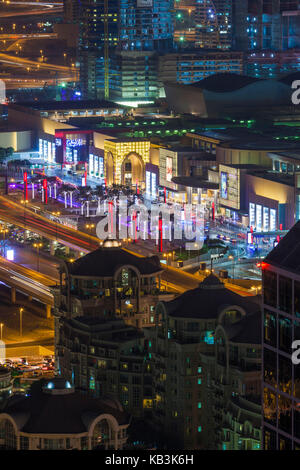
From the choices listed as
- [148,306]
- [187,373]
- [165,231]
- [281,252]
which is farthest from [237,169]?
[281,252]

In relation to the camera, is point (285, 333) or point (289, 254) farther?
point (289, 254)

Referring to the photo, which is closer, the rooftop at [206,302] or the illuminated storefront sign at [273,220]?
the rooftop at [206,302]

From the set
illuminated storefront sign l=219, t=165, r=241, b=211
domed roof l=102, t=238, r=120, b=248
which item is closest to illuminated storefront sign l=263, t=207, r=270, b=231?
illuminated storefront sign l=219, t=165, r=241, b=211

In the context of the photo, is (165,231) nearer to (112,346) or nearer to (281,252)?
(112,346)

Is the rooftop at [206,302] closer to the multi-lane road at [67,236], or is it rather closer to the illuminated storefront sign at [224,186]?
the multi-lane road at [67,236]

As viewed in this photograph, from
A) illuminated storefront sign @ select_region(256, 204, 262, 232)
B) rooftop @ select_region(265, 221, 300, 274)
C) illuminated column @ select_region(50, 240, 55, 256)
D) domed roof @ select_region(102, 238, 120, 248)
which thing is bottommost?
illuminated column @ select_region(50, 240, 55, 256)

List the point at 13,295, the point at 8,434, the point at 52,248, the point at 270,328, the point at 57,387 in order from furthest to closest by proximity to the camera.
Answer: the point at 52,248, the point at 13,295, the point at 57,387, the point at 8,434, the point at 270,328

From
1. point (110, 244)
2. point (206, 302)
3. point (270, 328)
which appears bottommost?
point (110, 244)

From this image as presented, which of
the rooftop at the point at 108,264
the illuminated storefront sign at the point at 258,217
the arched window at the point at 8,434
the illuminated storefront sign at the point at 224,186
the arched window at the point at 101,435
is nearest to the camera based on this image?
the arched window at the point at 8,434

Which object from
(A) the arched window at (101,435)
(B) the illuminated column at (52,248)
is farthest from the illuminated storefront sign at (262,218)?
(A) the arched window at (101,435)

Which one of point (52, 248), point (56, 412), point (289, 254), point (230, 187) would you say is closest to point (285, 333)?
point (289, 254)

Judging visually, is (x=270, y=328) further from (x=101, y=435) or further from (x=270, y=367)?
(x=101, y=435)

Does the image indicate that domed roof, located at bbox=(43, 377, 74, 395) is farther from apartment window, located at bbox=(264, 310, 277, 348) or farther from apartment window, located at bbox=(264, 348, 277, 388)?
apartment window, located at bbox=(264, 310, 277, 348)

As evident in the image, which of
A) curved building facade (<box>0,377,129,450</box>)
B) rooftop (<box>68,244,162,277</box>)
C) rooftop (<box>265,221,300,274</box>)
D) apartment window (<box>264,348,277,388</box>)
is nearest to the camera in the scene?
A: rooftop (<box>265,221,300,274</box>)
